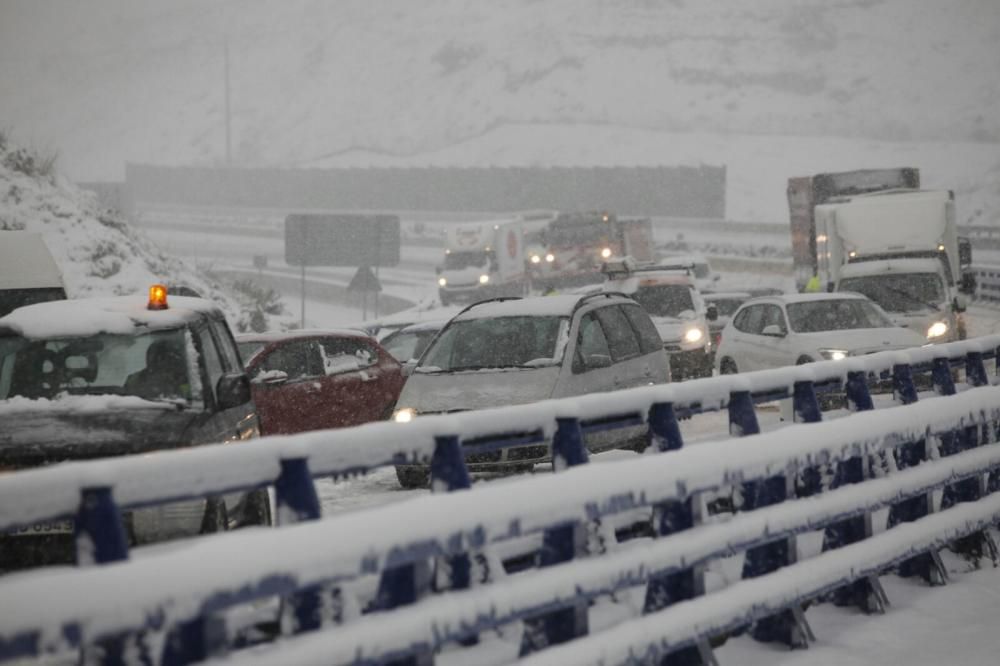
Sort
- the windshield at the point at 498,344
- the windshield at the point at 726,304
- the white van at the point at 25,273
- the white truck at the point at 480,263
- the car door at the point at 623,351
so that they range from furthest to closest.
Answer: the white truck at the point at 480,263, the windshield at the point at 726,304, the white van at the point at 25,273, the car door at the point at 623,351, the windshield at the point at 498,344

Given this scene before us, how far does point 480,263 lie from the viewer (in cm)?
Answer: 5066

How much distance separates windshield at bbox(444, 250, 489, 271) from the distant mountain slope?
50.8 meters

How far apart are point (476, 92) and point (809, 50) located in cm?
3280

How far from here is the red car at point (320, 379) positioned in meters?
14.2

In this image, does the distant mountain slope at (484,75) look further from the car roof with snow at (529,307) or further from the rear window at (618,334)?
the rear window at (618,334)

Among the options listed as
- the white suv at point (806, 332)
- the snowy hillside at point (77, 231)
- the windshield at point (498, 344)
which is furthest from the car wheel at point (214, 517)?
the snowy hillside at point (77, 231)

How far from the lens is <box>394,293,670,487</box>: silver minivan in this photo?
11.7 meters

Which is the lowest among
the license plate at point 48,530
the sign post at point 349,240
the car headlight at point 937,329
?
the license plate at point 48,530

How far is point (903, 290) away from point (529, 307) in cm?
1178

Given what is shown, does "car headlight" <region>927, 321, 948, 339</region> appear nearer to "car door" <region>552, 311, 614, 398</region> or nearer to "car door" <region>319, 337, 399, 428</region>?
"car door" <region>319, 337, 399, 428</region>

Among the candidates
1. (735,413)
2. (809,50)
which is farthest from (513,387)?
(809,50)

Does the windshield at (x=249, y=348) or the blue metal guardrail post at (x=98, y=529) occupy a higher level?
the windshield at (x=249, y=348)

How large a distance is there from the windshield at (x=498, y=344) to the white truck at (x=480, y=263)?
36.7 meters

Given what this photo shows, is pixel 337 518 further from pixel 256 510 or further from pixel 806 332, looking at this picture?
pixel 806 332
